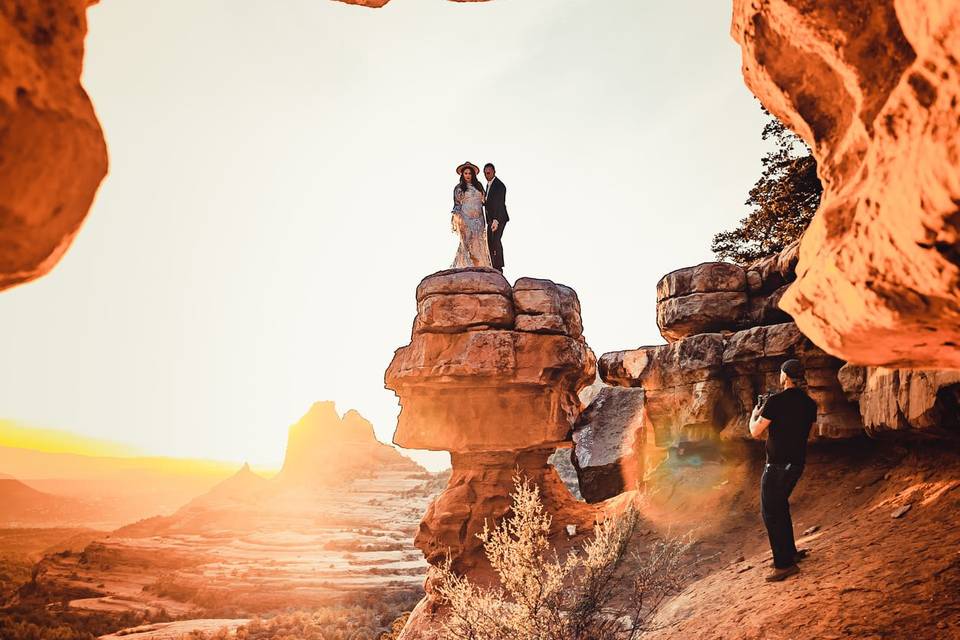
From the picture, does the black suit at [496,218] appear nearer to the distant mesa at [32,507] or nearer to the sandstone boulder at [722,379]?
the sandstone boulder at [722,379]

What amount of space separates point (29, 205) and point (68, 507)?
64127mm

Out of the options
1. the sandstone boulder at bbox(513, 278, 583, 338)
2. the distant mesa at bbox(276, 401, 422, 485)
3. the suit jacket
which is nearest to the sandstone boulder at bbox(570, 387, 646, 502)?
the sandstone boulder at bbox(513, 278, 583, 338)

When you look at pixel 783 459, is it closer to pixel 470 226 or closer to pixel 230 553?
pixel 470 226

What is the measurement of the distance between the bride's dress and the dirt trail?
768 centimetres

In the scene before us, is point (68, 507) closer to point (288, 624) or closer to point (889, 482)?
point (288, 624)

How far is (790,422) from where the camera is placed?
509cm

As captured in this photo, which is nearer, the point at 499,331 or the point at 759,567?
the point at 759,567

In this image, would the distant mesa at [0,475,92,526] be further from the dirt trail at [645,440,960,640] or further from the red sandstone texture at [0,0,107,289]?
the red sandstone texture at [0,0,107,289]

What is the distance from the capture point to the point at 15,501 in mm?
44594

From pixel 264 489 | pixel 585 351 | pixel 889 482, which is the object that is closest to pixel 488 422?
pixel 585 351

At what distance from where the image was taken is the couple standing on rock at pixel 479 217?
1295 centimetres

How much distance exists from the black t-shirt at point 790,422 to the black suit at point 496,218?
8865 mm

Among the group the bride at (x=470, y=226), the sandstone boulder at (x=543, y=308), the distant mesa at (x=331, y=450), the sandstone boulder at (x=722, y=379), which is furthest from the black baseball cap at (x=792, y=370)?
the distant mesa at (x=331, y=450)

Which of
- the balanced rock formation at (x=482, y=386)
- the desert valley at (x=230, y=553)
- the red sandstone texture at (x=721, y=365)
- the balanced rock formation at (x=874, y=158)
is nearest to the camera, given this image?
the balanced rock formation at (x=874, y=158)
